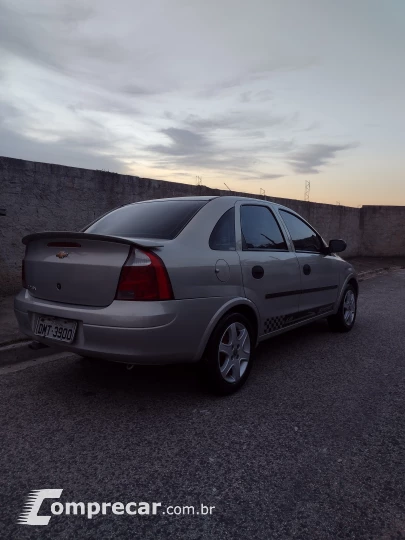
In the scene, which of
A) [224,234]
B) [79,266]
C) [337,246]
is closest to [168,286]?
[79,266]

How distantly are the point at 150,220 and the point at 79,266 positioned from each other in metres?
0.77

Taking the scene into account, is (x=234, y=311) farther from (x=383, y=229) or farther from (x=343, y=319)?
(x=383, y=229)

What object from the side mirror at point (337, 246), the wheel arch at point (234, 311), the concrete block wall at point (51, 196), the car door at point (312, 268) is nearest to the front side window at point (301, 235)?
the car door at point (312, 268)

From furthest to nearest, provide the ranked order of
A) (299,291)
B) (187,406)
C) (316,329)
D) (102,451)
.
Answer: (316,329), (299,291), (187,406), (102,451)

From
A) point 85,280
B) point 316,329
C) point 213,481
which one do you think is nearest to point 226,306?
point 85,280

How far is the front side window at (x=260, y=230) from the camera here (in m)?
3.71

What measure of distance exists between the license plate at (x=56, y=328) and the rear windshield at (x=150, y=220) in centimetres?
81

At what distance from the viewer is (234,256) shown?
3395 mm

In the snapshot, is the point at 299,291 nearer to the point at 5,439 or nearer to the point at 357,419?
the point at 357,419

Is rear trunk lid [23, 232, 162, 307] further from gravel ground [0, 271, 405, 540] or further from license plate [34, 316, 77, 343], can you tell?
gravel ground [0, 271, 405, 540]

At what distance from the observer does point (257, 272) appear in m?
3.62

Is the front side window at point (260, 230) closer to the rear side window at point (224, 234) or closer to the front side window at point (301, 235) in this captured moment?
the rear side window at point (224, 234)

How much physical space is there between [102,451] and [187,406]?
2.60 ft

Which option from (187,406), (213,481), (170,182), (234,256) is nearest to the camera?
(213,481)
